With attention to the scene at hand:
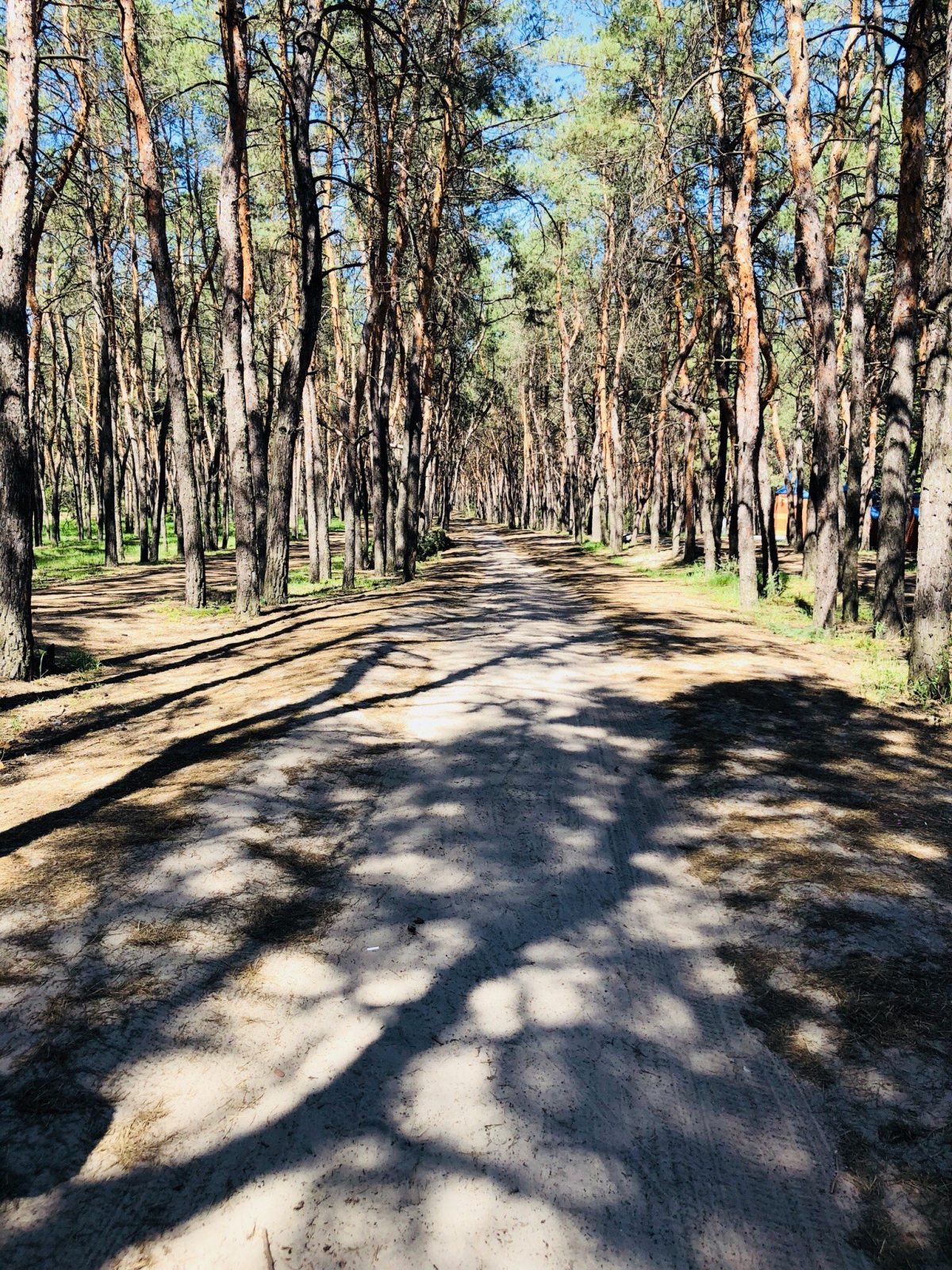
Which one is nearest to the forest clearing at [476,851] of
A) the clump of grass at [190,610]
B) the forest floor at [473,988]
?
the forest floor at [473,988]

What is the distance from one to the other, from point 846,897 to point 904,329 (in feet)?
29.2

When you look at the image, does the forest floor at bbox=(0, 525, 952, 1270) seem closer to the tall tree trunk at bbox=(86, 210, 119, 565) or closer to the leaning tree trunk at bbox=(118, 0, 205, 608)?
the leaning tree trunk at bbox=(118, 0, 205, 608)

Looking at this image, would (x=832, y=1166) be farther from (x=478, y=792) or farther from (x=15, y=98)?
(x=15, y=98)

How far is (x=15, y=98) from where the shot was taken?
24.7 ft

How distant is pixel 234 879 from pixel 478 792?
1750mm

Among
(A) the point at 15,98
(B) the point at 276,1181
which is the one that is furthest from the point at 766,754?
(A) the point at 15,98

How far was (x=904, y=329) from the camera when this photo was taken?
10.3 metres

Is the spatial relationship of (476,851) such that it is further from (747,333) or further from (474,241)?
(474,241)

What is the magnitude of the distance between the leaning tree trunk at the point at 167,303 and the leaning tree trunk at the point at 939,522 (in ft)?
36.0

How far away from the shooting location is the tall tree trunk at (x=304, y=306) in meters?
12.2

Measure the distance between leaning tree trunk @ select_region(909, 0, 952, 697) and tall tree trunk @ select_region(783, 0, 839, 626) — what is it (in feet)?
11.5

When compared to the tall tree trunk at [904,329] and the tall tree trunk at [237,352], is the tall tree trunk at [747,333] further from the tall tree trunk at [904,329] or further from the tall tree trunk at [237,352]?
the tall tree trunk at [237,352]

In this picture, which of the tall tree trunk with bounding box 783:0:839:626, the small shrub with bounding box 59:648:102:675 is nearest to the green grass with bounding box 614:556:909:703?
the tall tree trunk with bounding box 783:0:839:626

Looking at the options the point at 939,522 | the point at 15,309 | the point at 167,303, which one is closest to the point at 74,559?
the point at 167,303
